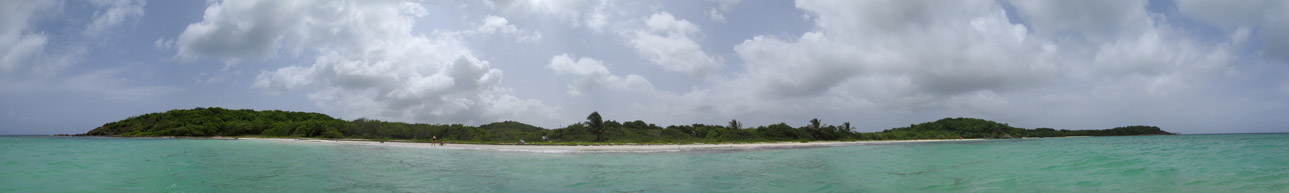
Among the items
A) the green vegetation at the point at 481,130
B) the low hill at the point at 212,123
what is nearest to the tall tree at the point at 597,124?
the green vegetation at the point at 481,130

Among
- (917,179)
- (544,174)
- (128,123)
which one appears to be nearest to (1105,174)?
(917,179)

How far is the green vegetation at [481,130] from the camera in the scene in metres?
60.3

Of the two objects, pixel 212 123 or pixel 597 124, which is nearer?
pixel 597 124

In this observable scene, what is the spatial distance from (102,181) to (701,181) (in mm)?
16044

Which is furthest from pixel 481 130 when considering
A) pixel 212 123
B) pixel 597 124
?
pixel 212 123

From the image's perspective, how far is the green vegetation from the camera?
60.3 metres

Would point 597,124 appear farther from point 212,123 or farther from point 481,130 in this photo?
point 212,123

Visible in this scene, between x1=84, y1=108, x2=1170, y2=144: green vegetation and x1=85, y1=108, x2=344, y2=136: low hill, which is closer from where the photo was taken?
x1=84, y1=108, x2=1170, y2=144: green vegetation

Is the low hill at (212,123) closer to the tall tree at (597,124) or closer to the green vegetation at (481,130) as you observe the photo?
the green vegetation at (481,130)

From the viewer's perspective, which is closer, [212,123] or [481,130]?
[481,130]

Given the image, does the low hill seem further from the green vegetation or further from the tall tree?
the tall tree

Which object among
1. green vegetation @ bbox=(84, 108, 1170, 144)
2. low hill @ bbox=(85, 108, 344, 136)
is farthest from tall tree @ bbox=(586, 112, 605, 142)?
low hill @ bbox=(85, 108, 344, 136)

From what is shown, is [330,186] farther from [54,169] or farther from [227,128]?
[227,128]

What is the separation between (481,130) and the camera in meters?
66.0
